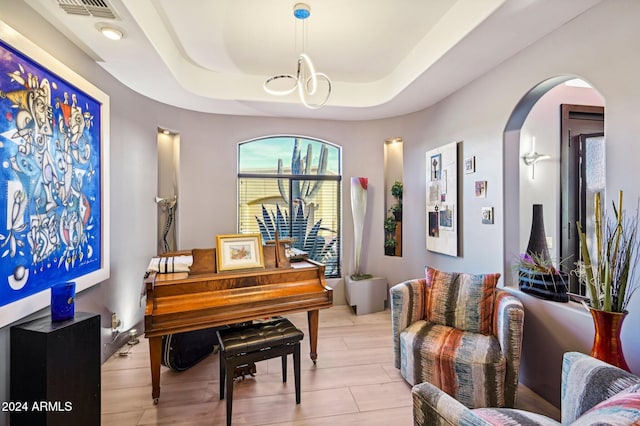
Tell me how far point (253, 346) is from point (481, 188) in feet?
8.30

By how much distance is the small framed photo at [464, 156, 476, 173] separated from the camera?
3.13 metres

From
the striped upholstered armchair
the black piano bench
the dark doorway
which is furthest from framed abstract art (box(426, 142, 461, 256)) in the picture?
the black piano bench

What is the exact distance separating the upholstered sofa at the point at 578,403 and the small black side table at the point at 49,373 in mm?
1891

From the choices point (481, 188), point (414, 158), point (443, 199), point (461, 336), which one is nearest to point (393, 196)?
point (414, 158)

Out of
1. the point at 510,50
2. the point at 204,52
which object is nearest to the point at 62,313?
the point at 204,52

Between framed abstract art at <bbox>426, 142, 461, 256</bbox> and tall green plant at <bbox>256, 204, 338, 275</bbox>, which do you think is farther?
tall green plant at <bbox>256, 204, 338, 275</bbox>

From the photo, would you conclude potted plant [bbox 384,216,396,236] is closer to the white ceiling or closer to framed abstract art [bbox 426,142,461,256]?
framed abstract art [bbox 426,142,461,256]

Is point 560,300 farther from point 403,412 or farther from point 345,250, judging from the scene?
point 345,250

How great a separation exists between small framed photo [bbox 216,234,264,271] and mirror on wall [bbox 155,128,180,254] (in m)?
1.88

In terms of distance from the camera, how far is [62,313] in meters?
1.87

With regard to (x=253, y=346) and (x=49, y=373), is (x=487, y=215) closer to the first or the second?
(x=253, y=346)

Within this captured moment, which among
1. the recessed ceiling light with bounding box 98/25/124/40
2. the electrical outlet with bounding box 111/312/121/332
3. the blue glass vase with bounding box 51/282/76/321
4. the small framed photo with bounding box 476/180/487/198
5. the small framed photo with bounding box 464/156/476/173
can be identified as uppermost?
the recessed ceiling light with bounding box 98/25/124/40

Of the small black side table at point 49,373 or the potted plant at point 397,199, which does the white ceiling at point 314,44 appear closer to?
the potted plant at point 397,199

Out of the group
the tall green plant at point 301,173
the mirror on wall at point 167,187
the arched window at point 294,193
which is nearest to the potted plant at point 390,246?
the arched window at point 294,193
